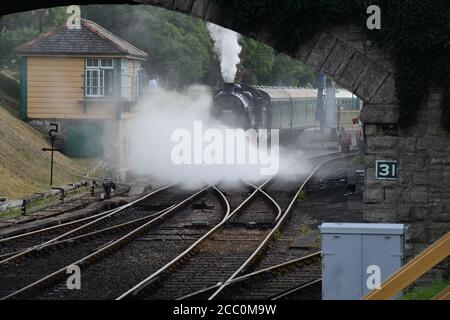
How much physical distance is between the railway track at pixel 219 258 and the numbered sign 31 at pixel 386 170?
2609 mm

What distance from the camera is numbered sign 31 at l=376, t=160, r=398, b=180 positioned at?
15.2 meters

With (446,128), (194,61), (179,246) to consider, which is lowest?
(179,246)

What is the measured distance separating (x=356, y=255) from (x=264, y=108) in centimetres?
3041

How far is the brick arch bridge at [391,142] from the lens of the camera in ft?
49.6

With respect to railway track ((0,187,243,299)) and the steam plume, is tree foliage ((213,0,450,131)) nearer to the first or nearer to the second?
railway track ((0,187,243,299))

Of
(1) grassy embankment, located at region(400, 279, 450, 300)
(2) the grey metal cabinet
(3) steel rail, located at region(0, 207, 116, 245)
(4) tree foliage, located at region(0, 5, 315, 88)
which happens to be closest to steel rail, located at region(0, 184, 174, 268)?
(3) steel rail, located at region(0, 207, 116, 245)

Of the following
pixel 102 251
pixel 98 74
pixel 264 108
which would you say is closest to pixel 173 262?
pixel 102 251

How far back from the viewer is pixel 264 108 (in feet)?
137

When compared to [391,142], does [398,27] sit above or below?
above

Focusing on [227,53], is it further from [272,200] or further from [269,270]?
[269,270]
